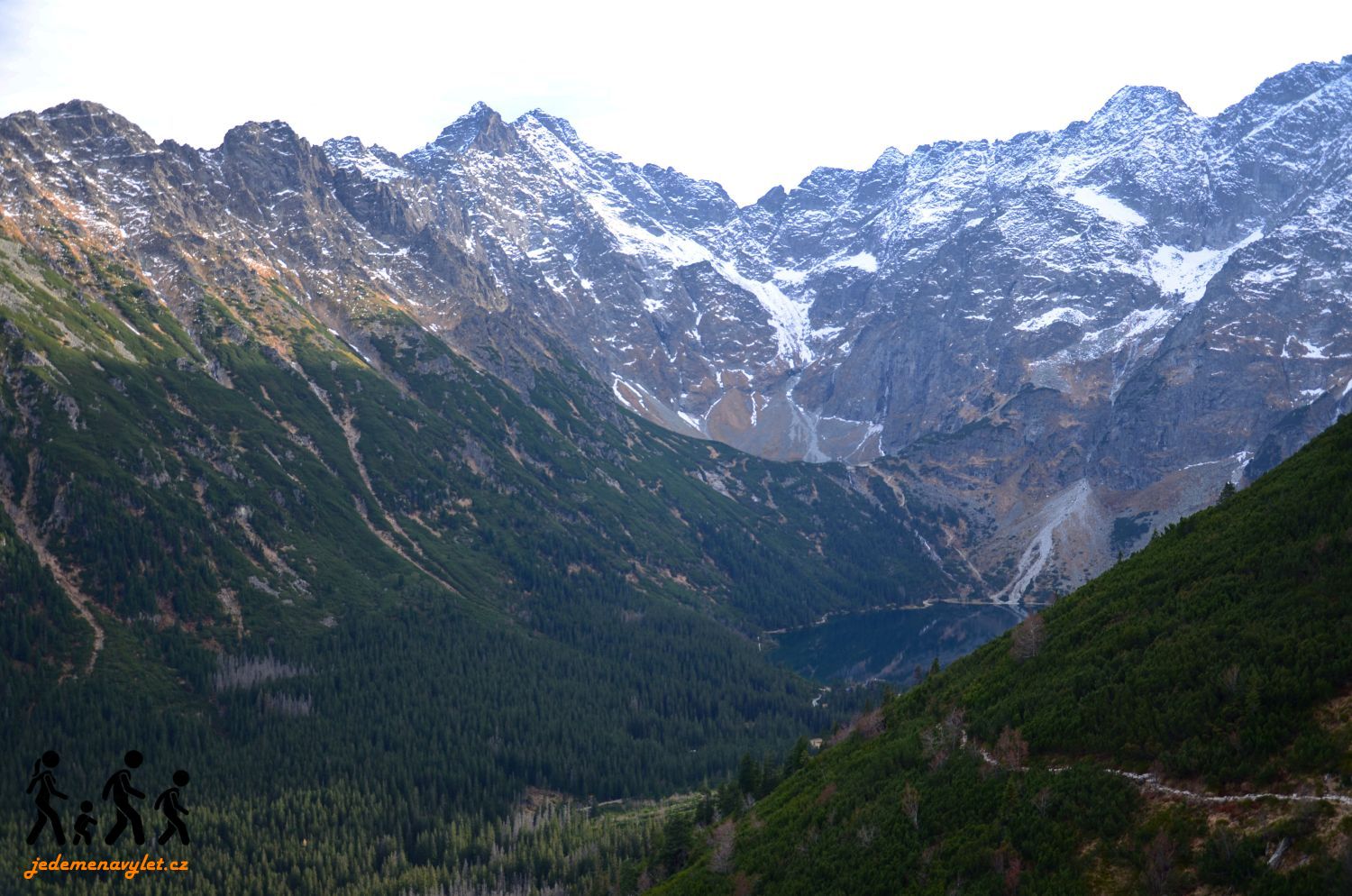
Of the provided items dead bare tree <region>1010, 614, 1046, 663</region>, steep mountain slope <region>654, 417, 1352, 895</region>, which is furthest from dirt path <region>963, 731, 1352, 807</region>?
dead bare tree <region>1010, 614, 1046, 663</region>

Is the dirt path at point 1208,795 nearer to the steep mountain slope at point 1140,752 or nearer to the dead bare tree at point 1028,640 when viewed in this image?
the steep mountain slope at point 1140,752

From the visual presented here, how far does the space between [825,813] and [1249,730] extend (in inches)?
1461

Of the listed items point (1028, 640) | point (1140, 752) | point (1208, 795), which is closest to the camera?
point (1208, 795)

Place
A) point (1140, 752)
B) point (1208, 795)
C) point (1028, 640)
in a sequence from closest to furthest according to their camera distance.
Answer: point (1208, 795)
point (1140, 752)
point (1028, 640)

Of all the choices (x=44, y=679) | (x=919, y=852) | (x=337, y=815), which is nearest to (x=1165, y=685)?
(x=919, y=852)

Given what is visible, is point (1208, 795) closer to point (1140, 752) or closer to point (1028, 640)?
point (1140, 752)

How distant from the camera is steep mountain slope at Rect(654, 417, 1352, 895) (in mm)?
53438

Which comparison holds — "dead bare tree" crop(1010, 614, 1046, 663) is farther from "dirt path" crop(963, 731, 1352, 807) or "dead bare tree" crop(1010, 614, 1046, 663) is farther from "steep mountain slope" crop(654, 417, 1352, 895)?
"dirt path" crop(963, 731, 1352, 807)

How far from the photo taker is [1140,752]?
64.1m

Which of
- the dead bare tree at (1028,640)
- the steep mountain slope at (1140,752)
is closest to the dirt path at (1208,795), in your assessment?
the steep mountain slope at (1140,752)

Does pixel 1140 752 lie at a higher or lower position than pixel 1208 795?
higher

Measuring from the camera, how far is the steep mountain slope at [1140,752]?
53.4 m

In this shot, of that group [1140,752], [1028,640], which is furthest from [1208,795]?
[1028,640]

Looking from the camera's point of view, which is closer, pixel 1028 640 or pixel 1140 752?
pixel 1140 752
